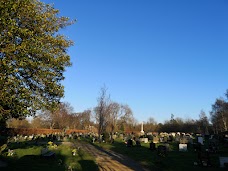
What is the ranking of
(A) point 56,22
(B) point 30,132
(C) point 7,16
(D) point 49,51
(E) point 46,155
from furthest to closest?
1. (B) point 30,132
2. (E) point 46,155
3. (A) point 56,22
4. (D) point 49,51
5. (C) point 7,16

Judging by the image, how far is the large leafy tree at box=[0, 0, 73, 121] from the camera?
44.7 feet

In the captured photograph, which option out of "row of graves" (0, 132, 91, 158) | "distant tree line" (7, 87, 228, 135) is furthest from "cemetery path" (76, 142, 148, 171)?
"distant tree line" (7, 87, 228, 135)

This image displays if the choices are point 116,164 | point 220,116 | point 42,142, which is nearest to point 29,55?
point 116,164

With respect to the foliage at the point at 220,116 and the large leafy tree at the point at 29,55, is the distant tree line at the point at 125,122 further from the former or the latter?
the large leafy tree at the point at 29,55

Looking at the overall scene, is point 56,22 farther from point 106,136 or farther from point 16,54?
point 106,136

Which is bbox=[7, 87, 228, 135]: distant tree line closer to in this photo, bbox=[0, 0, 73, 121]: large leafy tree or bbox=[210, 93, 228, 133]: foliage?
bbox=[210, 93, 228, 133]: foliage

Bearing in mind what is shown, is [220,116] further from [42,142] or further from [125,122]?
[42,142]

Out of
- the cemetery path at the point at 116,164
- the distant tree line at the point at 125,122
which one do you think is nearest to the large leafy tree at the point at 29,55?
the cemetery path at the point at 116,164

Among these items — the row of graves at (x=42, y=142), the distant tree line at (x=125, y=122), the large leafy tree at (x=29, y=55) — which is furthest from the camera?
the distant tree line at (x=125, y=122)

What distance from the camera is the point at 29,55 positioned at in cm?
1500

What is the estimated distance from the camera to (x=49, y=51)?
1636 cm

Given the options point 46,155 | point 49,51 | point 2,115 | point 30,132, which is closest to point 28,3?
point 49,51

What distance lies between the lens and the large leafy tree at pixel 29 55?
44.7 feet

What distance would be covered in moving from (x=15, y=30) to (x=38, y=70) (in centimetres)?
277
